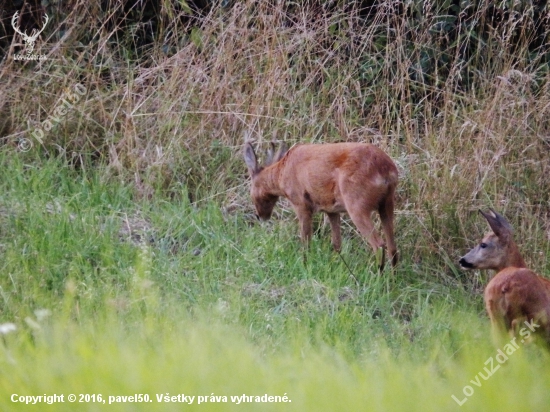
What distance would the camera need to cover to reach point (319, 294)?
21.3ft

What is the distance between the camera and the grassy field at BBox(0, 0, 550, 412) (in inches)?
166

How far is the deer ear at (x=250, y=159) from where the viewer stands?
8172 millimetres

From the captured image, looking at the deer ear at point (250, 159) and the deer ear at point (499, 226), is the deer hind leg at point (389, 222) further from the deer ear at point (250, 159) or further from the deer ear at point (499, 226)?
the deer ear at point (250, 159)

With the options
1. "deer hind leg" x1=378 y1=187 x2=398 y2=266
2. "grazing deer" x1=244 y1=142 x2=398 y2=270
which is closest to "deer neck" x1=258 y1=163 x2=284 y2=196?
"grazing deer" x1=244 y1=142 x2=398 y2=270

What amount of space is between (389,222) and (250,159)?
1.54 meters

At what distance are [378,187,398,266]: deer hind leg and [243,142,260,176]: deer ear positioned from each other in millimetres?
1395

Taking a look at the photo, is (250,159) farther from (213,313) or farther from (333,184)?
(213,313)

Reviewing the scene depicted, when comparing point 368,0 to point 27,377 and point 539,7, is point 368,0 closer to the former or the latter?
point 539,7

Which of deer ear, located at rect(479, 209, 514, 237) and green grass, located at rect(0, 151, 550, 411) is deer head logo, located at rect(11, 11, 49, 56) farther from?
deer ear, located at rect(479, 209, 514, 237)

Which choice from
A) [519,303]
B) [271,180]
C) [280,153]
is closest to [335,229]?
[271,180]

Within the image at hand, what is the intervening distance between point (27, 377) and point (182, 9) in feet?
21.2

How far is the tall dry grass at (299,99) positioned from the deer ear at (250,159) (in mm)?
410

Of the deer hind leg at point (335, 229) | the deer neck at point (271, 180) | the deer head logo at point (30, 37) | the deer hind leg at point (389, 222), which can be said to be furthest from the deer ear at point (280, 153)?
the deer head logo at point (30, 37)

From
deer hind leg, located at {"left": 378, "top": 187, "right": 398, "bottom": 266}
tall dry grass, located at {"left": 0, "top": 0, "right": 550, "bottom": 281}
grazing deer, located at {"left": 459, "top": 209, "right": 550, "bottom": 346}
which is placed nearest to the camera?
grazing deer, located at {"left": 459, "top": 209, "right": 550, "bottom": 346}
